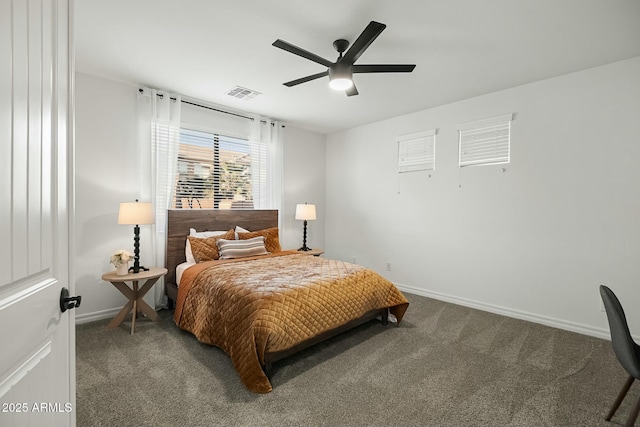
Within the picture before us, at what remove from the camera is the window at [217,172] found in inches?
156

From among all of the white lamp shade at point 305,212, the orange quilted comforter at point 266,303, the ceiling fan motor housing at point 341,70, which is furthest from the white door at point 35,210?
the white lamp shade at point 305,212

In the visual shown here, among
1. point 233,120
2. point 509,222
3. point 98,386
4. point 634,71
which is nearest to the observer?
point 98,386

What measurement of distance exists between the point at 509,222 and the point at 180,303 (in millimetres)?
3759

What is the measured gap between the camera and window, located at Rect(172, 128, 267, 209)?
3.96 metres

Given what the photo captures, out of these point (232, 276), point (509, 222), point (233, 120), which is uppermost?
point (233, 120)

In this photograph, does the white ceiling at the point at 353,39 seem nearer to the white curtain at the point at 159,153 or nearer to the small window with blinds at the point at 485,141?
the white curtain at the point at 159,153

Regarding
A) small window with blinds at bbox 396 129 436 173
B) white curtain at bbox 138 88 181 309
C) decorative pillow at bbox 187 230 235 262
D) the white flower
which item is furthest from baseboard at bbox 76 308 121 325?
small window with blinds at bbox 396 129 436 173

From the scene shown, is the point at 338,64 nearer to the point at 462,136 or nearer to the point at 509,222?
the point at 462,136

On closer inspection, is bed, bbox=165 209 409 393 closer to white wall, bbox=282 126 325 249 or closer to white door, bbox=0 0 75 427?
white door, bbox=0 0 75 427

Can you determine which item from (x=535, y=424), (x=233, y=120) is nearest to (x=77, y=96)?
(x=233, y=120)

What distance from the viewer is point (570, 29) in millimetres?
2342

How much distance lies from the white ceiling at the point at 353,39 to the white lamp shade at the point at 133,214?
55.2 inches

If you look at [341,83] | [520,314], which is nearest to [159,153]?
[341,83]

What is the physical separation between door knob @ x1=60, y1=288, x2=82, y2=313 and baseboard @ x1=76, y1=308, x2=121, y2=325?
8.99 ft
